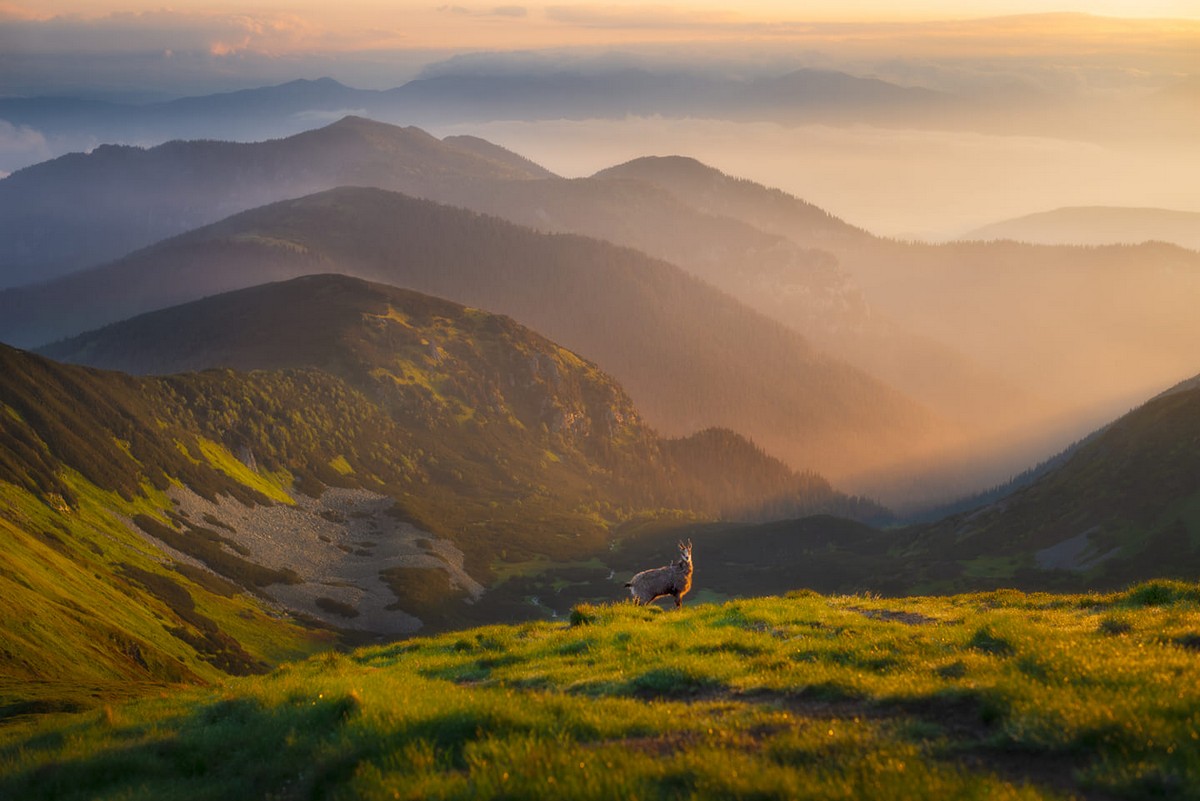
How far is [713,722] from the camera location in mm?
15273

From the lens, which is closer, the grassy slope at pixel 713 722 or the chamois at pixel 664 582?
the grassy slope at pixel 713 722

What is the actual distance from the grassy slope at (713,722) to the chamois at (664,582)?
8452mm

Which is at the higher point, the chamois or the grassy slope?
the grassy slope

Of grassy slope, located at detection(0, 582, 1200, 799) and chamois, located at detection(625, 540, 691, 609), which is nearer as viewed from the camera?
grassy slope, located at detection(0, 582, 1200, 799)

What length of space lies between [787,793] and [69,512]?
180 metres

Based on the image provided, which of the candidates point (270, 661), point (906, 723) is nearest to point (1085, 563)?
point (270, 661)

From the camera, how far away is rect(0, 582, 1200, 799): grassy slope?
12227mm

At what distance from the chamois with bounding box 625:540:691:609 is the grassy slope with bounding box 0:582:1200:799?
8452 millimetres

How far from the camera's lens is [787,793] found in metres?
11.6

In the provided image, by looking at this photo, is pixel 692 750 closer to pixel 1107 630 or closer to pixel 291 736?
pixel 291 736

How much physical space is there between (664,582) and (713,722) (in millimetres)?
19637

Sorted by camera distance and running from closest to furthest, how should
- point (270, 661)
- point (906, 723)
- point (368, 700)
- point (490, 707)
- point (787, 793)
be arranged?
point (787, 793) < point (906, 723) < point (490, 707) < point (368, 700) < point (270, 661)

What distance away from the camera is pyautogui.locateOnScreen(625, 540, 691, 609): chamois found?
34.5 metres

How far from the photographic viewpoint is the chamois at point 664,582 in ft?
113
